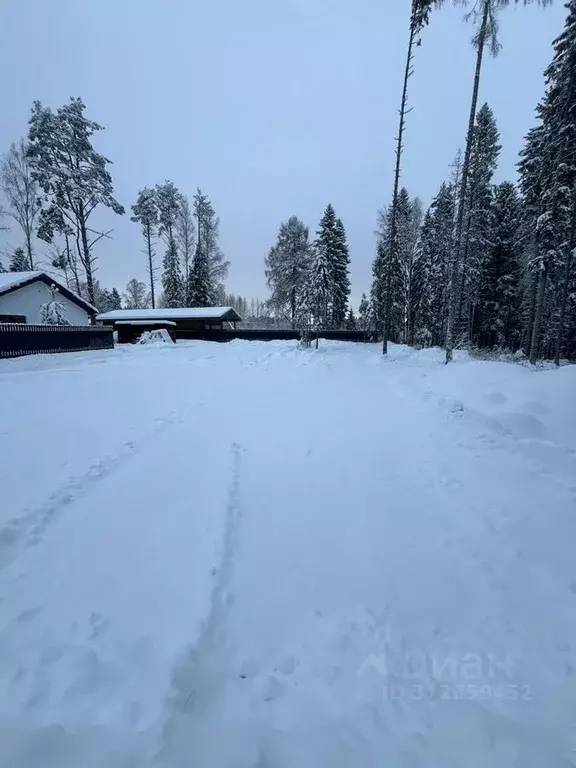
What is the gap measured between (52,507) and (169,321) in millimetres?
30185

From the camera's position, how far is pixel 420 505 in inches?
153

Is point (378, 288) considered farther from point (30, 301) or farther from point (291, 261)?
point (30, 301)

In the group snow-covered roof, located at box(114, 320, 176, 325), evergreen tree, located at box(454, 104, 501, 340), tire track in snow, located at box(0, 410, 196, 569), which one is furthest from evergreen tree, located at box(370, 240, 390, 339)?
tire track in snow, located at box(0, 410, 196, 569)

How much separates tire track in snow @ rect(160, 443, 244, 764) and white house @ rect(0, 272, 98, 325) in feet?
75.3

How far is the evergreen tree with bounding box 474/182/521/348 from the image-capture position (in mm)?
27066

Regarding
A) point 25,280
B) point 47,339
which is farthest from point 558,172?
point 25,280

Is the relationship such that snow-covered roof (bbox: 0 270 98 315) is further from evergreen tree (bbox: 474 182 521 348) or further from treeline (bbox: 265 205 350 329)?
evergreen tree (bbox: 474 182 521 348)

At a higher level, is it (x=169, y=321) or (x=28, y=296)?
(x=28, y=296)

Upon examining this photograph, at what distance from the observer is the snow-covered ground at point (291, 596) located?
1.77 metres

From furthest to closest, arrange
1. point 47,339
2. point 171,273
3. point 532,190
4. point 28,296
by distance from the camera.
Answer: point 171,273
point 28,296
point 532,190
point 47,339

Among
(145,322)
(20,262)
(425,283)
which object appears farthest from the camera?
(20,262)

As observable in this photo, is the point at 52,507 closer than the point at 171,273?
Yes

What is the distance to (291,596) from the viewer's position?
269cm

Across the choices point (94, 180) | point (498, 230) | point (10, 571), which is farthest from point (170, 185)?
point (10, 571)
